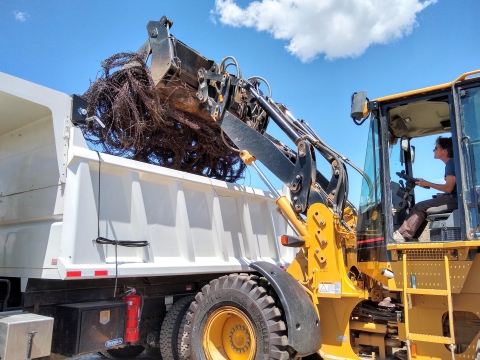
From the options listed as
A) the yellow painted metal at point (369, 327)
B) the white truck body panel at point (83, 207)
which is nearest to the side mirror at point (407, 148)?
the yellow painted metal at point (369, 327)

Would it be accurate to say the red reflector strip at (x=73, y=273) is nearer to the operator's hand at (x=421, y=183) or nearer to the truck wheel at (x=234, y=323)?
the truck wheel at (x=234, y=323)

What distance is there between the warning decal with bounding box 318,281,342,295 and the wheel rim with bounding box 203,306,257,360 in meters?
0.75

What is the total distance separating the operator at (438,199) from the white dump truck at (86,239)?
81.7 inches

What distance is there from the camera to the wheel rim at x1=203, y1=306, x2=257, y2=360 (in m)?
4.00

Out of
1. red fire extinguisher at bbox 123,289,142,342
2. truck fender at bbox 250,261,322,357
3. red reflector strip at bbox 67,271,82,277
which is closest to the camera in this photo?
red reflector strip at bbox 67,271,82,277

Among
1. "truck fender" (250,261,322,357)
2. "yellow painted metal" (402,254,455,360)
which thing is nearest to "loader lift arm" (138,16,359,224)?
"truck fender" (250,261,322,357)

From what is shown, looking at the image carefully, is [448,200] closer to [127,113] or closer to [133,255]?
[133,255]

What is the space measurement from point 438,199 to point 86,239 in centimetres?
300

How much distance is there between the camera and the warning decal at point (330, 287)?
3920 millimetres

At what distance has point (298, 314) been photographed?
374 centimetres

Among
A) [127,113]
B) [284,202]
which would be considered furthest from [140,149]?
[284,202]

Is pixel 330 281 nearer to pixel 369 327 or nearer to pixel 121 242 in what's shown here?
pixel 369 327

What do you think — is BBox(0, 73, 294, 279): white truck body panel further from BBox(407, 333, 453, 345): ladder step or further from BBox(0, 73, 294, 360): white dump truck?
BBox(407, 333, 453, 345): ladder step

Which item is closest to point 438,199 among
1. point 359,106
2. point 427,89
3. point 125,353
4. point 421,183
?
point 421,183
